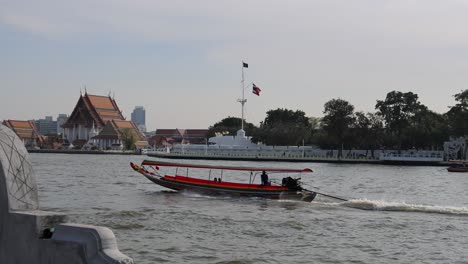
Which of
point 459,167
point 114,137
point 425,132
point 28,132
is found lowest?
point 459,167

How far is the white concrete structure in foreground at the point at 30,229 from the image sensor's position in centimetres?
521

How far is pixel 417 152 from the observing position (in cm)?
8712

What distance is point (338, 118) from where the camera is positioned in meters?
91.1

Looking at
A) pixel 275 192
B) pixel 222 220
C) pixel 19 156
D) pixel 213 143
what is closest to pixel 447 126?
pixel 213 143

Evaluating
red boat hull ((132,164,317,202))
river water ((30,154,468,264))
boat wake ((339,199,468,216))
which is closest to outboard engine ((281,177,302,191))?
red boat hull ((132,164,317,202))

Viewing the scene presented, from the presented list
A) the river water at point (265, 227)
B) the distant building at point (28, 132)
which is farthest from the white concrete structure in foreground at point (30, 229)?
the distant building at point (28, 132)

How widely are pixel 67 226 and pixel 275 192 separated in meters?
22.5

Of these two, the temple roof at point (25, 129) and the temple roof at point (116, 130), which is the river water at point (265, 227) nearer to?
the temple roof at point (116, 130)

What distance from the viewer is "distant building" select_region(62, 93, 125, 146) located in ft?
451

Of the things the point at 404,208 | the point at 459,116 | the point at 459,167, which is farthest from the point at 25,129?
the point at 404,208

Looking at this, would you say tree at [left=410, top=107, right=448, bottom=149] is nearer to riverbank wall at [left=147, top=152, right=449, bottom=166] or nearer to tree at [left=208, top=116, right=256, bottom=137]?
riverbank wall at [left=147, top=152, right=449, bottom=166]

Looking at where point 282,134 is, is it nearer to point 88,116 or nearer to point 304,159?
point 304,159

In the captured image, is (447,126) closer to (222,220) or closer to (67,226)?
(222,220)

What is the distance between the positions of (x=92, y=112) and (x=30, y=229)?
446 feet
